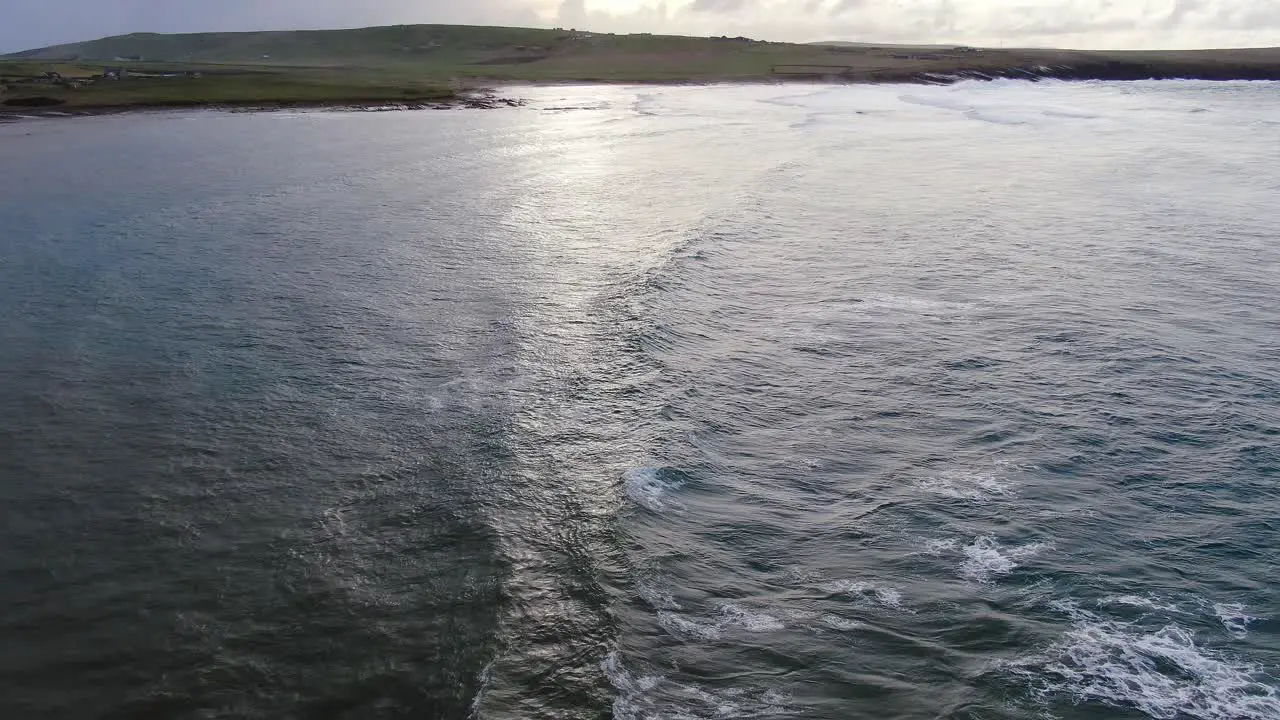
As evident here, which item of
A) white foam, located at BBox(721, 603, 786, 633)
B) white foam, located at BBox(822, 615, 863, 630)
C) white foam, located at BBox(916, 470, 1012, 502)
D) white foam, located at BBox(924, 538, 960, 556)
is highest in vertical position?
white foam, located at BBox(916, 470, 1012, 502)

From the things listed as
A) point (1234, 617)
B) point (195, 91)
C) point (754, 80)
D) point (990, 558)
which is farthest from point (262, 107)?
point (1234, 617)

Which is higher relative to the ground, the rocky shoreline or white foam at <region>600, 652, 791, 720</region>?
the rocky shoreline

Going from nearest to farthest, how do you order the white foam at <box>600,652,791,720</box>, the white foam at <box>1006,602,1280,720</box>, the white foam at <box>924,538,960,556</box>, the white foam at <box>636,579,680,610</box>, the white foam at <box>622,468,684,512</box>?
the white foam at <box>600,652,791,720</box> < the white foam at <box>1006,602,1280,720</box> < the white foam at <box>636,579,680,610</box> < the white foam at <box>924,538,960,556</box> < the white foam at <box>622,468,684,512</box>

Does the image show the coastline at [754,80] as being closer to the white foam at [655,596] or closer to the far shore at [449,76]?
the far shore at [449,76]

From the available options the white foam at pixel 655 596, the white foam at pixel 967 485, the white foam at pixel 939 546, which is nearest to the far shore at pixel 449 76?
the white foam at pixel 655 596

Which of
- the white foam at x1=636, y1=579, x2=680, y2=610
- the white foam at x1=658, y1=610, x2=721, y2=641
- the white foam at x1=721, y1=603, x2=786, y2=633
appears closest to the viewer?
the white foam at x1=658, y1=610, x2=721, y2=641

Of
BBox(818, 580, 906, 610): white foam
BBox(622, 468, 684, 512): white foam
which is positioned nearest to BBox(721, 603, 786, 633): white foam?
BBox(818, 580, 906, 610): white foam

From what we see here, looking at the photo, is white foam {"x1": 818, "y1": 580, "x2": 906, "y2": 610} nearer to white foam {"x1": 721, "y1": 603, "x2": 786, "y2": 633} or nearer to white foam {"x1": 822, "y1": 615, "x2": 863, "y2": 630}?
white foam {"x1": 822, "y1": 615, "x2": 863, "y2": 630}
